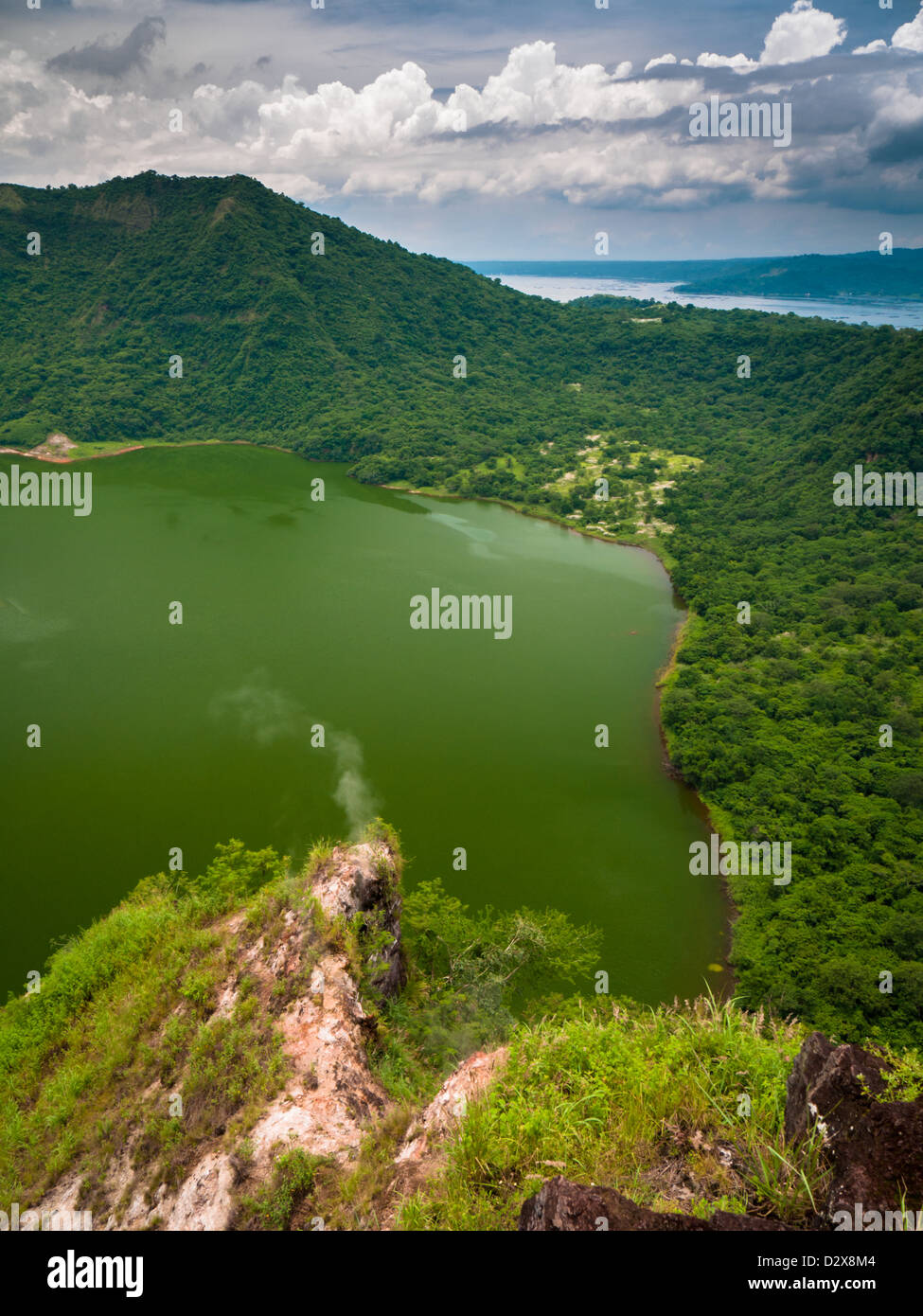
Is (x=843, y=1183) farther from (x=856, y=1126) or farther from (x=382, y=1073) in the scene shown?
(x=382, y=1073)

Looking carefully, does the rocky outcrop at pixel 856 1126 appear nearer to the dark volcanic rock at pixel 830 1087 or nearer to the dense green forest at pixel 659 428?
the dark volcanic rock at pixel 830 1087

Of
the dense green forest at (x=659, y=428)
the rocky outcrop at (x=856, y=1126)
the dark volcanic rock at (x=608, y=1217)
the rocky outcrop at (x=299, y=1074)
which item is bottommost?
the rocky outcrop at (x=299, y=1074)

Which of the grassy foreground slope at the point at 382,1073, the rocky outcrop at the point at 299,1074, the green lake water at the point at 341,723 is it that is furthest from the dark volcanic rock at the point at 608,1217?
the green lake water at the point at 341,723

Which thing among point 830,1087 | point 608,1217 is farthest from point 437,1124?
point 830,1087

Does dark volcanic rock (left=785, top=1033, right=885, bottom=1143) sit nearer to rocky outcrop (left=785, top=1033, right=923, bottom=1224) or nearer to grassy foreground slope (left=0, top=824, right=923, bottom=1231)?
rocky outcrop (left=785, top=1033, right=923, bottom=1224)
